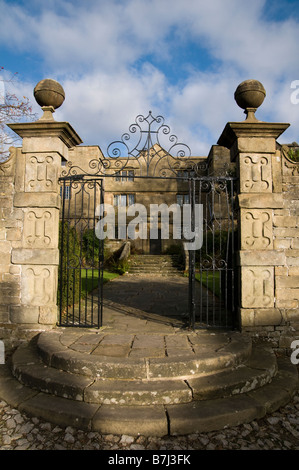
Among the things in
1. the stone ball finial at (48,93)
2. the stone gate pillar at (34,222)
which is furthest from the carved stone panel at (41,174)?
the stone ball finial at (48,93)

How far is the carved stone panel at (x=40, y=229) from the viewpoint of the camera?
4522mm

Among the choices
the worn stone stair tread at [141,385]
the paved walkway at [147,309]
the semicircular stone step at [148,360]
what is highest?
the paved walkway at [147,309]

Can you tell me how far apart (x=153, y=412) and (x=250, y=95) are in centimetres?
453

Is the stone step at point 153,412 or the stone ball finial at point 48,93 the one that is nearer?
the stone step at point 153,412

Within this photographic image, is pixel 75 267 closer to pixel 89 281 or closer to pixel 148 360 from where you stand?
pixel 148 360

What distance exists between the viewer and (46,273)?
14.7 feet

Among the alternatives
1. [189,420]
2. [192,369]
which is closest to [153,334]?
[192,369]

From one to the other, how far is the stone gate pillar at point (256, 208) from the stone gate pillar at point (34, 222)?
2.85 metres

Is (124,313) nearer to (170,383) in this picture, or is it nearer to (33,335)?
(33,335)

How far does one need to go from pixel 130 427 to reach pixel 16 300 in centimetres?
279

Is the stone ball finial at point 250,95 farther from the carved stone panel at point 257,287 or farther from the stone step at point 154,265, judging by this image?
the stone step at point 154,265

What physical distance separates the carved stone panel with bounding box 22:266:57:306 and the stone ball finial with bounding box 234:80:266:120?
13.1 feet

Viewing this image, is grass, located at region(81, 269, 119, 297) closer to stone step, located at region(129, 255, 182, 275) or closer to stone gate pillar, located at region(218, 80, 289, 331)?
stone step, located at region(129, 255, 182, 275)

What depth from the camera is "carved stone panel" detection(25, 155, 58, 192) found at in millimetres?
4574
